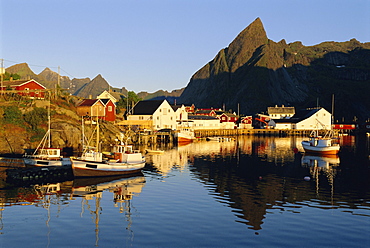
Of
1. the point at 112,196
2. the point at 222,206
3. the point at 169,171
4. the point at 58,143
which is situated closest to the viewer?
the point at 222,206

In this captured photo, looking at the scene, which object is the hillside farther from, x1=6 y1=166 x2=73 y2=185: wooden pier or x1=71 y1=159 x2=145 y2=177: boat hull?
x1=71 y1=159 x2=145 y2=177: boat hull

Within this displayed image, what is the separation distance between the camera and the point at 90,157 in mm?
43781

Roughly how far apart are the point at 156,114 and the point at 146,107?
5.06m

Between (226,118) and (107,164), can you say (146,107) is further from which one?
(107,164)

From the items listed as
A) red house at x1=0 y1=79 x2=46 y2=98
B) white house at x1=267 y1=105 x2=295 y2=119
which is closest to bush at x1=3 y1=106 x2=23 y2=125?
red house at x1=0 y1=79 x2=46 y2=98

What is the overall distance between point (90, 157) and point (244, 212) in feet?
69.8

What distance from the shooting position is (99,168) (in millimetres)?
43219

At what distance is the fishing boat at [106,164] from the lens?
Result: 140ft

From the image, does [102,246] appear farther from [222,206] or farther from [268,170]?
[268,170]

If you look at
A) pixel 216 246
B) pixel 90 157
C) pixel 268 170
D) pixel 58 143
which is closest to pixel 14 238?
pixel 216 246

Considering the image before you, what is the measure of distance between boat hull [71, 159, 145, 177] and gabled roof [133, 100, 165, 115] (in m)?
61.4

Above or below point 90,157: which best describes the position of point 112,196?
below

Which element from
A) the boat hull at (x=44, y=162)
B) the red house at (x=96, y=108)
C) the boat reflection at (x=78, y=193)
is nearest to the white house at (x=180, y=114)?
the red house at (x=96, y=108)

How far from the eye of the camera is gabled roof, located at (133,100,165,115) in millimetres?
107044
